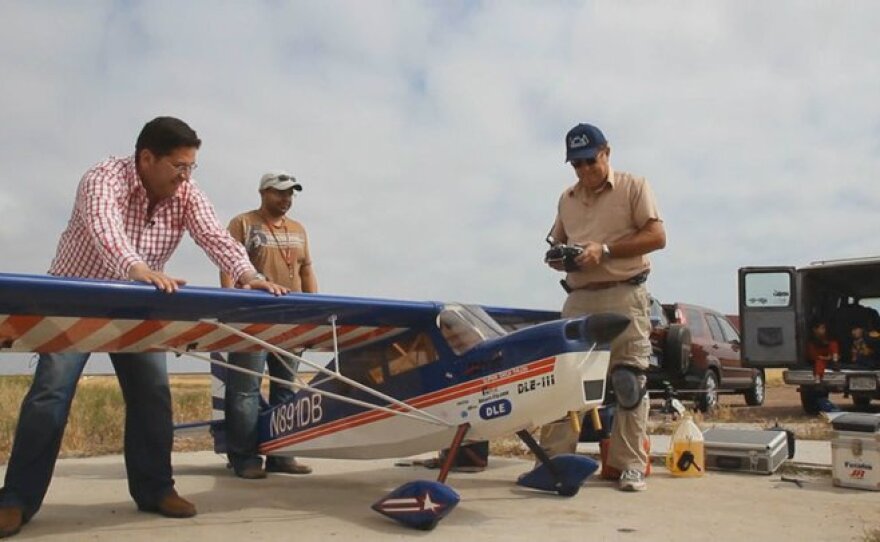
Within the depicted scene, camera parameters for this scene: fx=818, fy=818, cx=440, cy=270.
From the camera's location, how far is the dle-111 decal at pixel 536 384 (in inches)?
167

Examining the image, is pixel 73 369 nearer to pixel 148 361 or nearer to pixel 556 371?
pixel 148 361

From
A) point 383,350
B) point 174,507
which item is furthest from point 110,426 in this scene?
point 174,507

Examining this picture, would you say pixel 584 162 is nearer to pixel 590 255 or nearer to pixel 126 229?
pixel 590 255

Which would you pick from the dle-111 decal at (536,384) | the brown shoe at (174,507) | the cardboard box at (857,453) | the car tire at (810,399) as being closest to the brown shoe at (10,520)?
the brown shoe at (174,507)

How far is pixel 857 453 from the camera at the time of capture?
5.08 m

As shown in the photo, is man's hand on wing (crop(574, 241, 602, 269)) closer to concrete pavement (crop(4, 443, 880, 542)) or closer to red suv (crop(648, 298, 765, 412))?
concrete pavement (crop(4, 443, 880, 542))

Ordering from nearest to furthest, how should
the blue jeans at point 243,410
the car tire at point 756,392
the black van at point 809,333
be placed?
the blue jeans at point 243,410, the black van at point 809,333, the car tire at point 756,392

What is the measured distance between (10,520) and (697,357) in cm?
1128

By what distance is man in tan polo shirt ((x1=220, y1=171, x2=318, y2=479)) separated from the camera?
5.89 meters

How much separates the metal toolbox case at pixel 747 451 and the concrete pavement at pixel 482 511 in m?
0.12

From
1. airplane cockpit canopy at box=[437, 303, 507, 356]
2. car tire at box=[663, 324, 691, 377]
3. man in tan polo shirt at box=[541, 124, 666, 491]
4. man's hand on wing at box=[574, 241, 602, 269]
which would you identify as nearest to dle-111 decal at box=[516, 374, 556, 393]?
airplane cockpit canopy at box=[437, 303, 507, 356]

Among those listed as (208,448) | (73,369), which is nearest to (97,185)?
(73,369)

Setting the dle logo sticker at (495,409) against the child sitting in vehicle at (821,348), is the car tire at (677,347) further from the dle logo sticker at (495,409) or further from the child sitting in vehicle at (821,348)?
→ the dle logo sticker at (495,409)

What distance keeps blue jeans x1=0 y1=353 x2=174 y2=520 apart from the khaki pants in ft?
8.06
